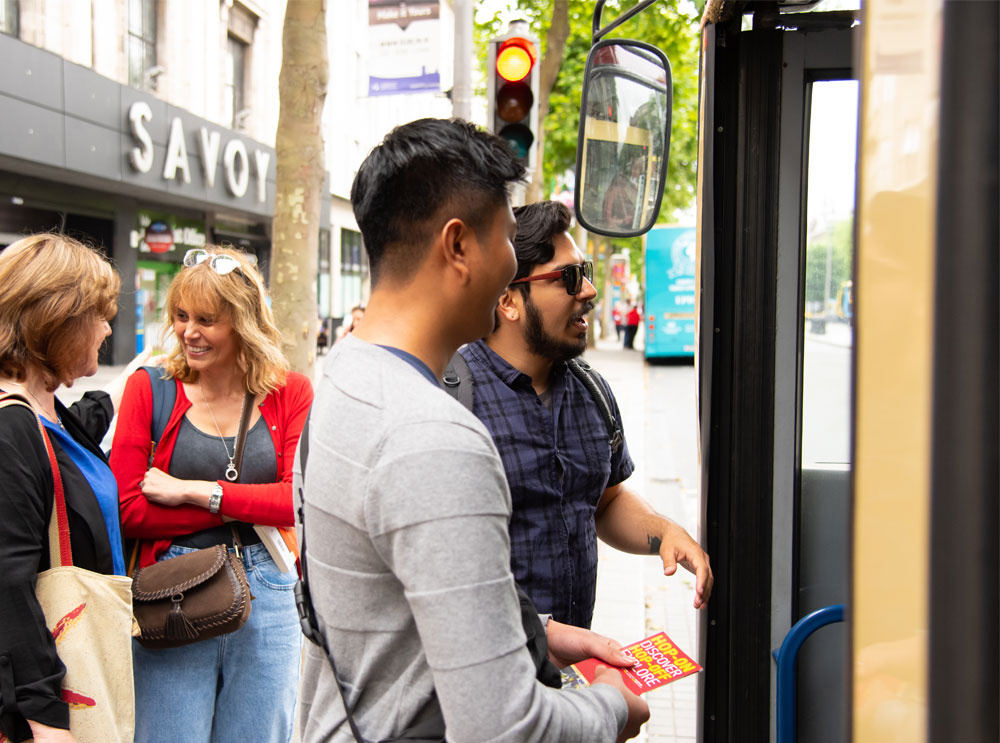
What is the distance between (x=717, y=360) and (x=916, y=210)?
1.59m

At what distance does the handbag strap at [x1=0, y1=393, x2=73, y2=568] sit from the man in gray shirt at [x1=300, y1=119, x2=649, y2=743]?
85cm

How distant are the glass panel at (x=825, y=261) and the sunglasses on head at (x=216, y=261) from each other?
175cm

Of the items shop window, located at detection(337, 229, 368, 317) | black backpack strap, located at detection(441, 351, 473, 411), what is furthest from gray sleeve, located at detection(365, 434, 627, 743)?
shop window, located at detection(337, 229, 368, 317)

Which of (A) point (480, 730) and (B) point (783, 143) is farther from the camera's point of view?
(B) point (783, 143)

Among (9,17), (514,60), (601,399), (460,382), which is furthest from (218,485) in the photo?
(9,17)

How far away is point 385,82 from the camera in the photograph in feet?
24.5

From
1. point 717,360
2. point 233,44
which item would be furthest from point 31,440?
point 233,44

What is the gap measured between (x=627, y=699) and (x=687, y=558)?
95cm

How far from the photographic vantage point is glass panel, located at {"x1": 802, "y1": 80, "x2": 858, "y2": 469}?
2426 mm

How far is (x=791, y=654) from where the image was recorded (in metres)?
2.34

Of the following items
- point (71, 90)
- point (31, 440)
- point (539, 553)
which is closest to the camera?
point (31, 440)

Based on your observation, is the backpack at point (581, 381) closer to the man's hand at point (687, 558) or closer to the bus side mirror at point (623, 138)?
the man's hand at point (687, 558)

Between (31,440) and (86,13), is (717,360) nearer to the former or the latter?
(31,440)

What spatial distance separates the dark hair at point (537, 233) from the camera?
2.57 m
